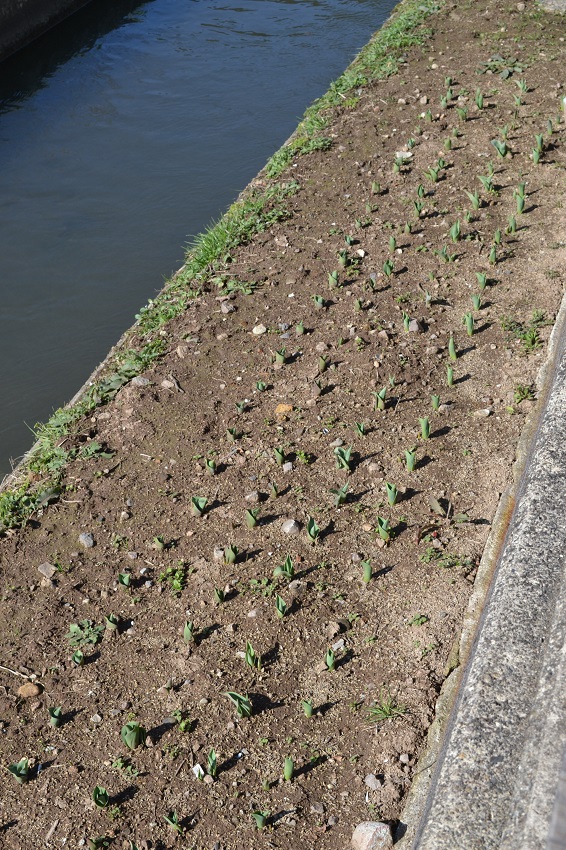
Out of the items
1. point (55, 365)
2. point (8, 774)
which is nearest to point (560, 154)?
point (55, 365)

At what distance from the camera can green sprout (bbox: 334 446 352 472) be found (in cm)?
417

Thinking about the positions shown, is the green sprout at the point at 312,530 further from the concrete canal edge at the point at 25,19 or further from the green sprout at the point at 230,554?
the concrete canal edge at the point at 25,19

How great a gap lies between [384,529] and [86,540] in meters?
1.35

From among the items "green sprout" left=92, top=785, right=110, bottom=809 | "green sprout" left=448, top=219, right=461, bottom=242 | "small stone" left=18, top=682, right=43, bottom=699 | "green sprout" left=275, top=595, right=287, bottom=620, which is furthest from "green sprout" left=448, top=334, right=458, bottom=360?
"green sprout" left=92, top=785, right=110, bottom=809

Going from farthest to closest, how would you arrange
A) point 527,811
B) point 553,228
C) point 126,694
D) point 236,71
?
1. point 236,71
2. point 553,228
3. point 126,694
4. point 527,811

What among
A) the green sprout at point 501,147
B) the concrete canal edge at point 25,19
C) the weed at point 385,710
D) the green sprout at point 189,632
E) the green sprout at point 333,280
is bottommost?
the weed at point 385,710

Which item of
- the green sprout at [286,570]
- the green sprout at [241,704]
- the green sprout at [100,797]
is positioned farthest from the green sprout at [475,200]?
the green sprout at [100,797]

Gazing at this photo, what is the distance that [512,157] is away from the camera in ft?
21.3

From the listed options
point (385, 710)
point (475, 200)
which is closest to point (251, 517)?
point (385, 710)

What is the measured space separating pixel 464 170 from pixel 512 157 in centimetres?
37

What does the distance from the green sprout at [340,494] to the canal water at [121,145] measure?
6.97 feet

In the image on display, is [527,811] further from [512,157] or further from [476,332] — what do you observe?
[512,157]

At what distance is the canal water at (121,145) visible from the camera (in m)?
6.19

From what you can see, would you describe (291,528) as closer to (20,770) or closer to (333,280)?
(20,770)
